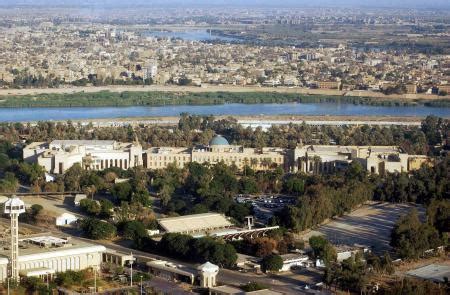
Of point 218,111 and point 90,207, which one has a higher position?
point 90,207

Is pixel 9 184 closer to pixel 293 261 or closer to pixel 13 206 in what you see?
pixel 13 206

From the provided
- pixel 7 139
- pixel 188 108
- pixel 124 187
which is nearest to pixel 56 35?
pixel 188 108

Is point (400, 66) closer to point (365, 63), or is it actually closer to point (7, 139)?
point (365, 63)

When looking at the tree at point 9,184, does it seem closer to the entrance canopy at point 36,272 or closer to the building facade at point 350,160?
the building facade at point 350,160

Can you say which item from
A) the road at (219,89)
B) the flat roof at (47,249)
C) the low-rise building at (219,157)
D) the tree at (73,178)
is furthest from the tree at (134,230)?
the road at (219,89)

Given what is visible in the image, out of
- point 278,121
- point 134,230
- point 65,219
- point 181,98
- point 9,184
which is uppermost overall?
point 134,230

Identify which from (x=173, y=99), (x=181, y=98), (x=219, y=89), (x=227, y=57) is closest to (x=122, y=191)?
(x=173, y=99)
